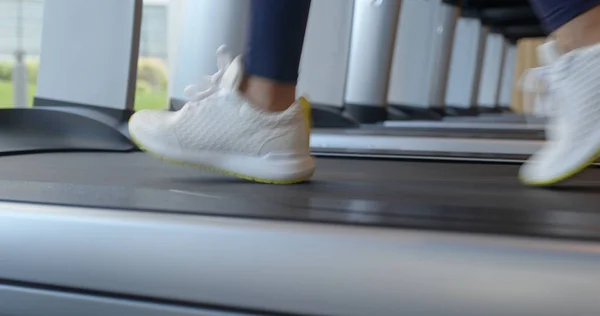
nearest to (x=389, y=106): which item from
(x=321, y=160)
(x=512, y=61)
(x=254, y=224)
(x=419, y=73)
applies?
(x=419, y=73)

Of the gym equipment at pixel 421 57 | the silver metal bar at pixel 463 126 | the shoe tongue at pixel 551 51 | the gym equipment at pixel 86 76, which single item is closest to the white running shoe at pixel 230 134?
the shoe tongue at pixel 551 51

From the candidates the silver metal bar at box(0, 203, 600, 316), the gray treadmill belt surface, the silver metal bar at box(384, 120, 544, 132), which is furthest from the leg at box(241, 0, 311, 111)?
the silver metal bar at box(384, 120, 544, 132)

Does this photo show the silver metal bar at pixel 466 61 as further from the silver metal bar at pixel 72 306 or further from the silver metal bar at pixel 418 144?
the silver metal bar at pixel 72 306

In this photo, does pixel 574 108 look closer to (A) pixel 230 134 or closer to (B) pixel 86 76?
(A) pixel 230 134

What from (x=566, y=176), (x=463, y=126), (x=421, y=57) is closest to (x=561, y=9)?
(x=566, y=176)

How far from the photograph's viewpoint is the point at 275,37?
102 centimetres

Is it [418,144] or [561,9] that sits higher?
[561,9]

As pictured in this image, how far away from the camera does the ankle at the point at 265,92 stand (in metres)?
1.04

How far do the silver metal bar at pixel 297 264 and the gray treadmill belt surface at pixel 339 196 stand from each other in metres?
0.03

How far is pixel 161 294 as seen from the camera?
0.74m

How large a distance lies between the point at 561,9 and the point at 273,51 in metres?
0.42

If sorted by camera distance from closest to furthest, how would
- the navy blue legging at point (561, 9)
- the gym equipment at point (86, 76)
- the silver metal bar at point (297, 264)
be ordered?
the silver metal bar at point (297, 264) < the navy blue legging at point (561, 9) < the gym equipment at point (86, 76)

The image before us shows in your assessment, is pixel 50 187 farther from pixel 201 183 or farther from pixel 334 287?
pixel 334 287

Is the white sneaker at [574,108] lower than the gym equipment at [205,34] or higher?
lower
